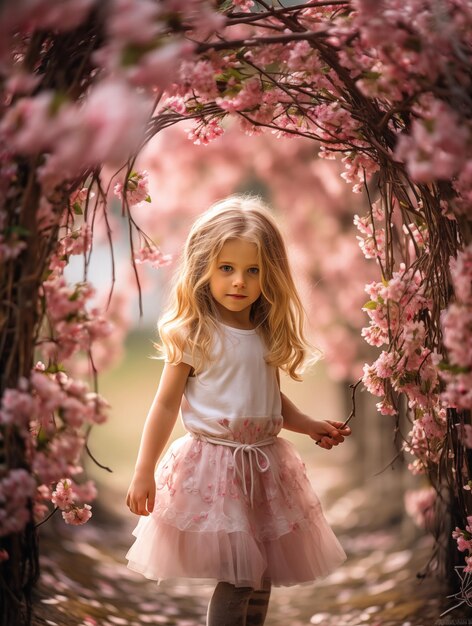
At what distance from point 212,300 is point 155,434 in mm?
440

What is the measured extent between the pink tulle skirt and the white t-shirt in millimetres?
57

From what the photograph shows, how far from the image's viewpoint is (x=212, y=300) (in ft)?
7.22

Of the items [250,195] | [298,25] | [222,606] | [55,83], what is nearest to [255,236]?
[250,195]

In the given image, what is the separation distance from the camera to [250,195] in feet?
8.10

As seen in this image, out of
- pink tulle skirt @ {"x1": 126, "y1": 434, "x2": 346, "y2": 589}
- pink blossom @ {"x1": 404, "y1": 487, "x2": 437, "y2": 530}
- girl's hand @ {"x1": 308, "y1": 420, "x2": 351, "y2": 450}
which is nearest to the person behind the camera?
pink tulle skirt @ {"x1": 126, "y1": 434, "x2": 346, "y2": 589}

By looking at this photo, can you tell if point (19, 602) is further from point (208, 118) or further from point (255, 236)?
point (208, 118)

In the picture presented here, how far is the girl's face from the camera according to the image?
83.0 inches

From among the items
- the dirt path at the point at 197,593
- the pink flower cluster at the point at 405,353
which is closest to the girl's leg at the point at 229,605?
the dirt path at the point at 197,593

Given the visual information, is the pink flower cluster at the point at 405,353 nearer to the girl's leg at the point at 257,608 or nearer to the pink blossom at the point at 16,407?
the girl's leg at the point at 257,608

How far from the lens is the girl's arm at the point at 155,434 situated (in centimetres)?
200

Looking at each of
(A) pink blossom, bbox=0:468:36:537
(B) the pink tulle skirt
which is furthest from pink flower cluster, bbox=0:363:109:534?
(B) the pink tulle skirt

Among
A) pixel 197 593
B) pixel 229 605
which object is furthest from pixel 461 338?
pixel 197 593

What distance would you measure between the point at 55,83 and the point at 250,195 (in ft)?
3.22

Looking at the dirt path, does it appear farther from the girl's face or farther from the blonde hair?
the girl's face
